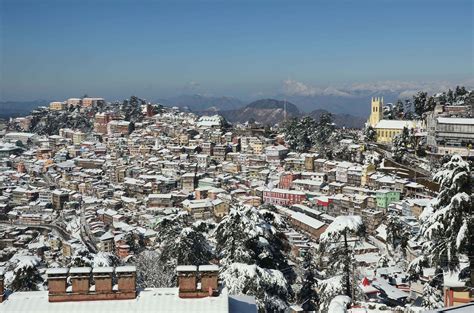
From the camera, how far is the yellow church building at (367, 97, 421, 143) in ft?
169

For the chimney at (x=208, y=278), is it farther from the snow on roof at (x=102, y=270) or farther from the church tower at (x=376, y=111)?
the church tower at (x=376, y=111)

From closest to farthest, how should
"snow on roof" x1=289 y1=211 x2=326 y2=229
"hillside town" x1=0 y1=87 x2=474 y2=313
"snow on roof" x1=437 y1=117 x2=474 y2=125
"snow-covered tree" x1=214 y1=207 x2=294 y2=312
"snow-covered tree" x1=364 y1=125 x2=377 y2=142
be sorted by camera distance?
"hillside town" x1=0 y1=87 x2=474 y2=313 < "snow-covered tree" x1=214 y1=207 x2=294 y2=312 < "snow on roof" x1=289 y1=211 x2=326 y2=229 < "snow on roof" x1=437 y1=117 x2=474 y2=125 < "snow-covered tree" x1=364 y1=125 x2=377 y2=142

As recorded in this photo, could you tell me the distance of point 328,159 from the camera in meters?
52.1

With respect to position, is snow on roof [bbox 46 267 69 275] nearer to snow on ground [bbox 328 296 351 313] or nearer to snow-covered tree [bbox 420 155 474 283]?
snow on ground [bbox 328 296 351 313]

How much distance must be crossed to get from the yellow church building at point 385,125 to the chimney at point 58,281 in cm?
4892

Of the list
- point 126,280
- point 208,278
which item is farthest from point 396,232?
point 126,280

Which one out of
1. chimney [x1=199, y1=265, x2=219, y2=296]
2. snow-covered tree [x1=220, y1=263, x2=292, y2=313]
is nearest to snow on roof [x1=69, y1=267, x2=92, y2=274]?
chimney [x1=199, y1=265, x2=219, y2=296]

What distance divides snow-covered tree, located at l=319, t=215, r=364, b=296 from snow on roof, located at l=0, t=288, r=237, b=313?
3.76m

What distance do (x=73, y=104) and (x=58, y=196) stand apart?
216 feet

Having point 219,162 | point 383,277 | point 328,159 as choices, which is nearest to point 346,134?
point 328,159

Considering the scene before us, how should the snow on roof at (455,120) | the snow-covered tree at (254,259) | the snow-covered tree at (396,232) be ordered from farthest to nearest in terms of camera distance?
the snow on roof at (455,120), the snow-covered tree at (396,232), the snow-covered tree at (254,259)

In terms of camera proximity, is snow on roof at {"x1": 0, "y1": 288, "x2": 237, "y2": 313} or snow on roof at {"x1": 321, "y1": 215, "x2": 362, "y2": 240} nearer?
snow on roof at {"x1": 0, "y1": 288, "x2": 237, "y2": 313}

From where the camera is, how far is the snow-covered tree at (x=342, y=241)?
779cm

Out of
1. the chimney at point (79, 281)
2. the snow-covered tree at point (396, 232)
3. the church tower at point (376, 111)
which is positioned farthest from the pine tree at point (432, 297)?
the church tower at point (376, 111)
